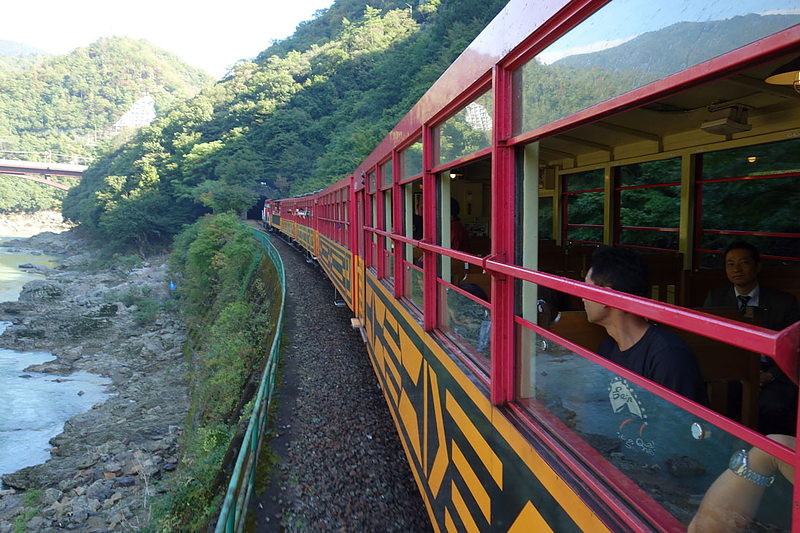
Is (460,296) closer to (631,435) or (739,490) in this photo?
(631,435)

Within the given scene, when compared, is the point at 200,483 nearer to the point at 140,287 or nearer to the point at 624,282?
the point at 624,282

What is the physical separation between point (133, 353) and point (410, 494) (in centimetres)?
2159

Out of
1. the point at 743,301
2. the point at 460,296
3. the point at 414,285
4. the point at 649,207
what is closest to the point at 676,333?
the point at 460,296

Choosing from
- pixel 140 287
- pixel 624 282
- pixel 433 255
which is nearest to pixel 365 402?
pixel 433 255

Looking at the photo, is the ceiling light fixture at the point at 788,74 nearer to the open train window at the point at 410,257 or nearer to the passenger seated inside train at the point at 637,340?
the passenger seated inside train at the point at 637,340

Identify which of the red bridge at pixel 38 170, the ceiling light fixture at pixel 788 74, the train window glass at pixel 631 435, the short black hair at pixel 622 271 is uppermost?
the red bridge at pixel 38 170

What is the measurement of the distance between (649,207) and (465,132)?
4.89 metres

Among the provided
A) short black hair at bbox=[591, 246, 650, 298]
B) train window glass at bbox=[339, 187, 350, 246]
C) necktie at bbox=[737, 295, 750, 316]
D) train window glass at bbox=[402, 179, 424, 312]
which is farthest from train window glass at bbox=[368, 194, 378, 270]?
short black hair at bbox=[591, 246, 650, 298]

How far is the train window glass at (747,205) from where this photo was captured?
4.32 meters

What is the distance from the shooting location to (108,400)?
16.4 meters

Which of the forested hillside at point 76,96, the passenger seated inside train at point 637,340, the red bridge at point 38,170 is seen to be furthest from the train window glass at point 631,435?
the forested hillside at point 76,96

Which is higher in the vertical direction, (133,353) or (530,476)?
(530,476)

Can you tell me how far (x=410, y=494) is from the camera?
176 inches

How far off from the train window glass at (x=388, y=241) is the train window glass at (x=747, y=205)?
258cm
